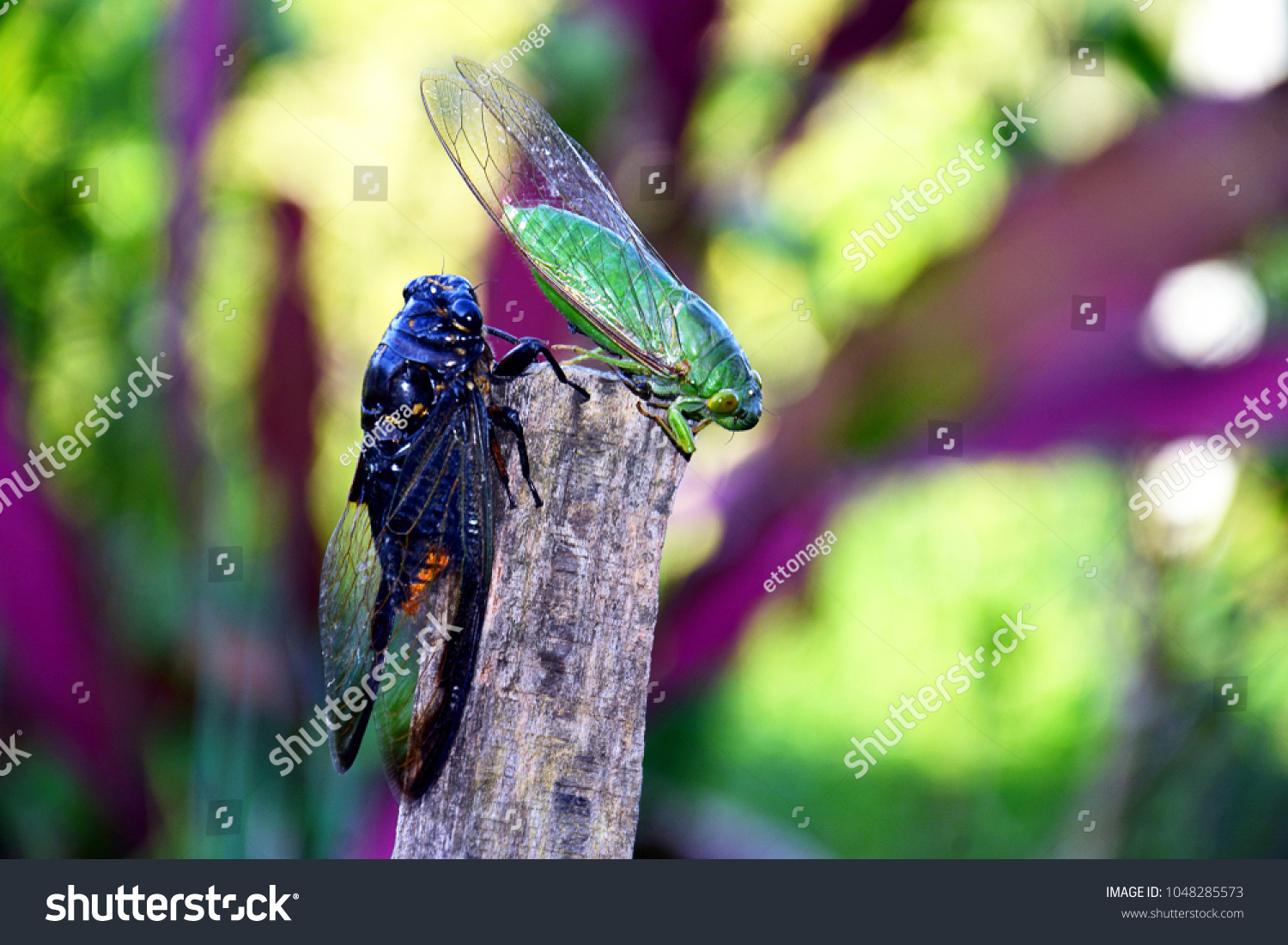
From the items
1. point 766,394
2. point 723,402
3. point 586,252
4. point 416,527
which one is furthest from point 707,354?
point 766,394

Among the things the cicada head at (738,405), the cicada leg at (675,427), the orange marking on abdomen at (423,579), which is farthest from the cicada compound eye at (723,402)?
the orange marking on abdomen at (423,579)

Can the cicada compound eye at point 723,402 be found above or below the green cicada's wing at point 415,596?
above

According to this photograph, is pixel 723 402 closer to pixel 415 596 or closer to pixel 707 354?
pixel 707 354

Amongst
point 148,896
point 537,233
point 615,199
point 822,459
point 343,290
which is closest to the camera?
point 148,896

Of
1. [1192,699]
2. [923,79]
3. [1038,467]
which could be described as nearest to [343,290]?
[923,79]

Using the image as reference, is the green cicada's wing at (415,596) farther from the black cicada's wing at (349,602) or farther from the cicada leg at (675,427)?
the cicada leg at (675,427)

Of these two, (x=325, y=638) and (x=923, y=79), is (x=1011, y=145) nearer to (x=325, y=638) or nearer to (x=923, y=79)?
(x=923, y=79)

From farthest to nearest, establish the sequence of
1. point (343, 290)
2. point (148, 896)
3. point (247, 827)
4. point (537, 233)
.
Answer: point (343, 290) → point (247, 827) → point (537, 233) → point (148, 896)

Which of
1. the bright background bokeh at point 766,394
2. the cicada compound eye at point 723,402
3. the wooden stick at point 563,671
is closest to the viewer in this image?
the wooden stick at point 563,671
